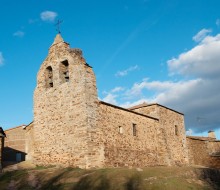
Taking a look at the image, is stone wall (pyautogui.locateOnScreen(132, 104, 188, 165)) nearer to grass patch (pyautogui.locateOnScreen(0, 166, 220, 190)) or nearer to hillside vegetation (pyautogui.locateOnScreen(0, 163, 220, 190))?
grass patch (pyautogui.locateOnScreen(0, 166, 220, 190))

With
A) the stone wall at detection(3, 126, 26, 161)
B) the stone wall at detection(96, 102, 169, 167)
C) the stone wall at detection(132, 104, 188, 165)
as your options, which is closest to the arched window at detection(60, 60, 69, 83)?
the stone wall at detection(96, 102, 169, 167)

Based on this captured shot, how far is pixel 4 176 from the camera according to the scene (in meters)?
17.5

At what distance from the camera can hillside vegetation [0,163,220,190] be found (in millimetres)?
13211

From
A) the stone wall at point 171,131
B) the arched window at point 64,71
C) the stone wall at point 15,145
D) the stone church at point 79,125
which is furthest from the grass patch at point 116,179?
the stone wall at point 15,145

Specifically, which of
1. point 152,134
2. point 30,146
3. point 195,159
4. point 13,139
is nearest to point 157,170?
point 152,134

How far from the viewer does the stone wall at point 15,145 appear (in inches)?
1150

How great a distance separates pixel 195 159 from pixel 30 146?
16.7 m

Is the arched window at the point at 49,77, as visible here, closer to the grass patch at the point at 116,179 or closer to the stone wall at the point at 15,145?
the grass patch at the point at 116,179

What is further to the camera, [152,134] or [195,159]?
[195,159]

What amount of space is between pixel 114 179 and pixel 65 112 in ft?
22.3

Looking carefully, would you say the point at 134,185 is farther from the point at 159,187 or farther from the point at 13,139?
the point at 13,139

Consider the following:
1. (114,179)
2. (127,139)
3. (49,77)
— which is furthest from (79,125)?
(49,77)

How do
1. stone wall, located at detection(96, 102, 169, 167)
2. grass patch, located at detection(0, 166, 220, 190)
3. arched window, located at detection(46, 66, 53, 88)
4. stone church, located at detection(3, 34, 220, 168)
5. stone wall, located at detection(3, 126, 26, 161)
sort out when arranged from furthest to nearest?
stone wall, located at detection(3, 126, 26, 161)
arched window, located at detection(46, 66, 53, 88)
stone wall, located at detection(96, 102, 169, 167)
stone church, located at detection(3, 34, 220, 168)
grass patch, located at detection(0, 166, 220, 190)

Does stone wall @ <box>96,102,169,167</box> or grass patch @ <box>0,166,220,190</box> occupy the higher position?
stone wall @ <box>96,102,169,167</box>
